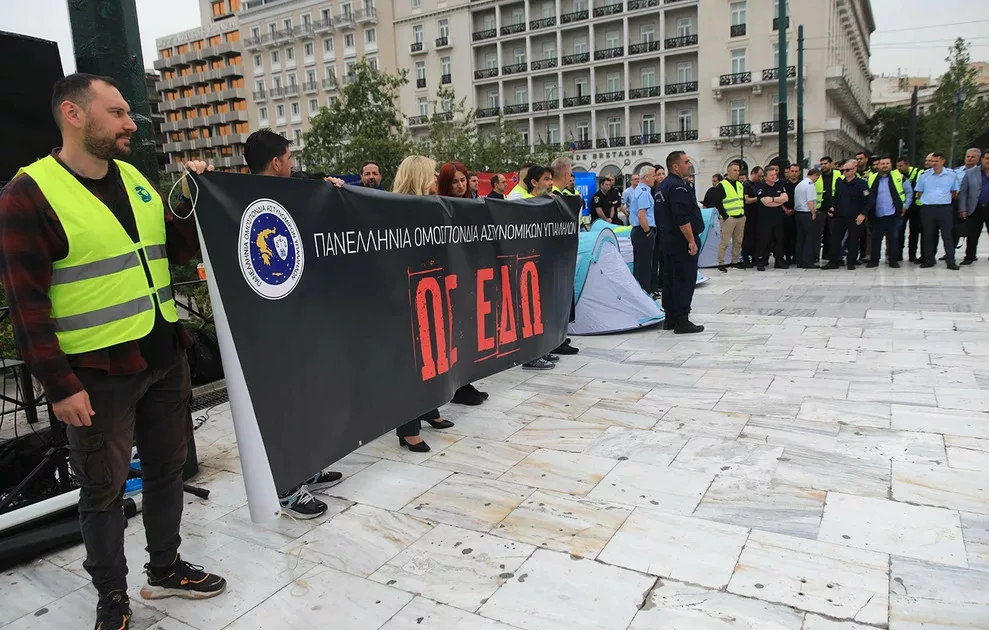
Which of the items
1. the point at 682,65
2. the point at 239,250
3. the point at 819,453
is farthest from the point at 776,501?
the point at 682,65

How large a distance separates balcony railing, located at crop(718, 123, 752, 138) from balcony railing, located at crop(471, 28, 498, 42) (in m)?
21.2

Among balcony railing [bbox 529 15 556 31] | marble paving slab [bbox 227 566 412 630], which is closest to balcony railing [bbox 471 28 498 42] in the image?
balcony railing [bbox 529 15 556 31]

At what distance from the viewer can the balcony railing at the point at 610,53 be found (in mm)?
50406

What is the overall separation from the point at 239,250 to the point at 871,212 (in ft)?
38.2

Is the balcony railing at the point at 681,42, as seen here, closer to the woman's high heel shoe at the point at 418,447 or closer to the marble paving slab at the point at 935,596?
the woman's high heel shoe at the point at 418,447

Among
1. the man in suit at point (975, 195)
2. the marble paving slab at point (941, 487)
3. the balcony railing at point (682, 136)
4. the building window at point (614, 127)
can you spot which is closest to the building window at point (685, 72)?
the balcony railing at point (682, 136)

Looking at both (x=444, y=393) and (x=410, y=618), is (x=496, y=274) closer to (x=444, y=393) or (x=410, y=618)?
(x=444, y=393)

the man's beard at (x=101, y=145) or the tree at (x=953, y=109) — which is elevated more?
the tree at (x=953, y=109)

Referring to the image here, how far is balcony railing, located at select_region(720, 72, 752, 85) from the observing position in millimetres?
44719

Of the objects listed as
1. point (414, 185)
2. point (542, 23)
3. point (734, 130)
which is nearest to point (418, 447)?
point (414, 185)

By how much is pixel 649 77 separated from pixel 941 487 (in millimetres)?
51231

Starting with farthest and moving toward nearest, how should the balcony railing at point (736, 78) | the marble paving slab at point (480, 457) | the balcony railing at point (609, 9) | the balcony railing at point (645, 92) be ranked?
the balcony railing at point (609, 9) → the balcony railing at point (645, 92) → the balcony railing at point (736, 78) → the marble paving slab at point (480, 457)

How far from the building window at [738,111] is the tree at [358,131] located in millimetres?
25047

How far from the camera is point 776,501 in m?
3.25
